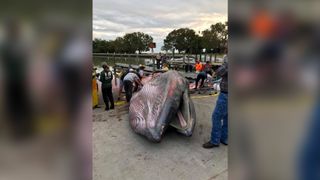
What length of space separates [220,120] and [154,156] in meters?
1.24

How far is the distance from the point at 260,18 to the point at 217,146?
4429 mm

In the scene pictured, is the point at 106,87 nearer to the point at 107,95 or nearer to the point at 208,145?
the point at 107,95

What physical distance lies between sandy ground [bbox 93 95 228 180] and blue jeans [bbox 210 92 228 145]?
0.54 ft

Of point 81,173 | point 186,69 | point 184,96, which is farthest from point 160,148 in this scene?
point 186,69

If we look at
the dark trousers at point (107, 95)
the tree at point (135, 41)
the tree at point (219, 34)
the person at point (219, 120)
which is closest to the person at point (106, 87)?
the dark trousers at point (107, 95)

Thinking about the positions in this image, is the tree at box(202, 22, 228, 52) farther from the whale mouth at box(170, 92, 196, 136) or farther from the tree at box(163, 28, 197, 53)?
the tree at box(163, 28, 197, 53)

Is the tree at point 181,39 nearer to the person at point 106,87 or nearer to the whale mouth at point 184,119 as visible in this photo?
the person at point 106,87

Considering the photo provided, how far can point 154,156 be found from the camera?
509 centimetres

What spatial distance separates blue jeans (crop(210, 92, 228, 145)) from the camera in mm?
4984

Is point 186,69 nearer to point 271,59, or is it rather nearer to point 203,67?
point 203,67

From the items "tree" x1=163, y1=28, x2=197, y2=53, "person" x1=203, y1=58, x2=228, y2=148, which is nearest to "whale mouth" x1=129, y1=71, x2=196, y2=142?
"person" x1=203, y1=58, x2=228, y2=148

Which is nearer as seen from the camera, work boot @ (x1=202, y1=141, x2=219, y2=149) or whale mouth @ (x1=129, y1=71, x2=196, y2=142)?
work boot @ (x1=202, y1=141, x2=219, y2=149)

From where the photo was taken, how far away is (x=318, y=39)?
1.04 meters

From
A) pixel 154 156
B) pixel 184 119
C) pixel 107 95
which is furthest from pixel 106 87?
pixel 154 156
